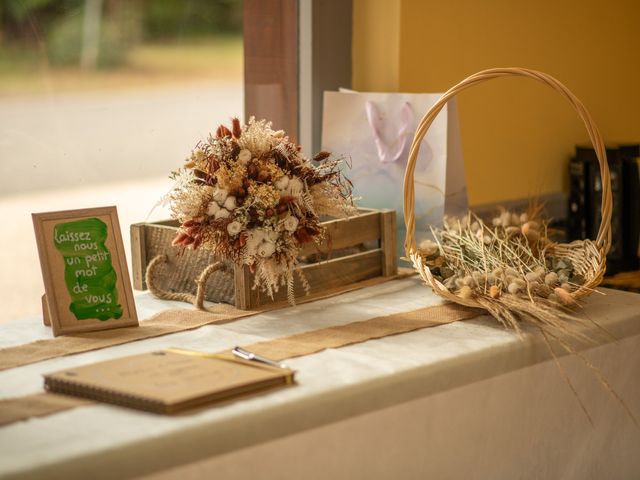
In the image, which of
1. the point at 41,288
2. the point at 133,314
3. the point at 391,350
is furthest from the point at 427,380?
the point at 41,288

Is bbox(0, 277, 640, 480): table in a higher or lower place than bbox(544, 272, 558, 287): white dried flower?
lower

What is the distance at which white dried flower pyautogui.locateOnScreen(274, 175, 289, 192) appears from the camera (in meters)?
1.59

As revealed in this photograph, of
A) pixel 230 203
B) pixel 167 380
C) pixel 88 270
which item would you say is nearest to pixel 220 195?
pixel 230 203

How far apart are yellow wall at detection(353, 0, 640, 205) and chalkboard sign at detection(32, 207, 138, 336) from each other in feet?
2.76

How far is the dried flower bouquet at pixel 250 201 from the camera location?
1570 millimetres

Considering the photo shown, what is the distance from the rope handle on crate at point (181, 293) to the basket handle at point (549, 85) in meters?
0.35

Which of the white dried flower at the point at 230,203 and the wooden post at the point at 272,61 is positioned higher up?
the wooden post at the point at 272,61

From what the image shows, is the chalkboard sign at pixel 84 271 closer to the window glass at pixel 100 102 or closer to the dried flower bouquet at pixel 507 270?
the window glass at pixel 100 102

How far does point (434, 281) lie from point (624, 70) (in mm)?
1409

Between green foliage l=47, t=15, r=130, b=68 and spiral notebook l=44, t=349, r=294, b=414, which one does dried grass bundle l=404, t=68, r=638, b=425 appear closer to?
spiral notebook l=44, t=349, r=294, b=414

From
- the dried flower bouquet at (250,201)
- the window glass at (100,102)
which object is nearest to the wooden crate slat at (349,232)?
the dried flower bouquet at (250,201)

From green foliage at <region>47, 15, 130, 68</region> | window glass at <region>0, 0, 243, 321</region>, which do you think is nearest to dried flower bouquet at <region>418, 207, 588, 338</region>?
window glass at <region>0, 0, 243, 321</region>

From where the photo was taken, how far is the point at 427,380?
138 centimetres

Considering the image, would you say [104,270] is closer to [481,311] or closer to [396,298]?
[396,298]
